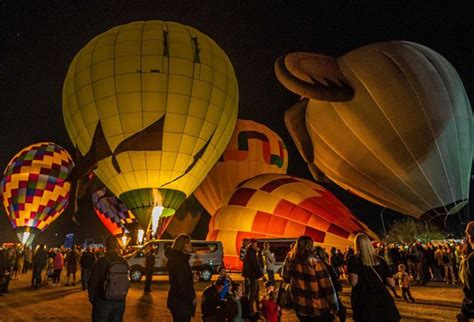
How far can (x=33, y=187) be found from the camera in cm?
2752

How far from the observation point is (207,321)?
15.3 ft

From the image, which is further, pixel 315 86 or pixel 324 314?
pixel 315 86

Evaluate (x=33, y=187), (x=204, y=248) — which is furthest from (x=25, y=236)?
(x=204, y=248)

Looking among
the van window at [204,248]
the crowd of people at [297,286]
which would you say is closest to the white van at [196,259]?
the van window at [204,248]

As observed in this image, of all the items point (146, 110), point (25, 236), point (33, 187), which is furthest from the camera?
point (25, 236)

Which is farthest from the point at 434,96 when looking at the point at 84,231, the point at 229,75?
the point at 84,231

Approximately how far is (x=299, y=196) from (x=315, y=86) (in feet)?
14.6

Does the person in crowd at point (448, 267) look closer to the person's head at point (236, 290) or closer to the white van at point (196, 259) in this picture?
the white van at point (196, 259)

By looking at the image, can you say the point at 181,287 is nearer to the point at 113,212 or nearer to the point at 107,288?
the point at 107,288

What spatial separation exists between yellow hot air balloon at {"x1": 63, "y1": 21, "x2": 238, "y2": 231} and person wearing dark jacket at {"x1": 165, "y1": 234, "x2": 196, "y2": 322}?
474 inches

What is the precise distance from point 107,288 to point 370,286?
8.37 feet

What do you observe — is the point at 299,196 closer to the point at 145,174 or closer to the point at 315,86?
the point at 315,86

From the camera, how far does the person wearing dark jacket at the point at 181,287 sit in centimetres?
409

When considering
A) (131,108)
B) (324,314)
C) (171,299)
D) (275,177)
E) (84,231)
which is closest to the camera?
(324,314)
